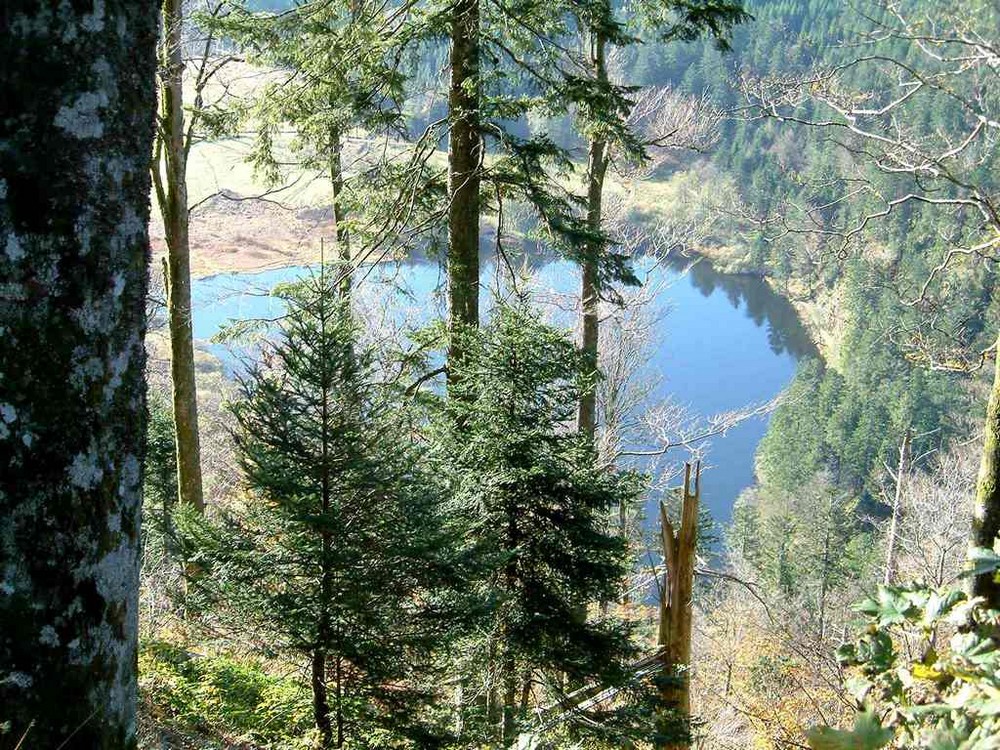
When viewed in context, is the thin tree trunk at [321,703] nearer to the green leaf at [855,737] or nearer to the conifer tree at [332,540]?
the conifer tree at [332,540]

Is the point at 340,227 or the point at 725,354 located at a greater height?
the point at 725,354

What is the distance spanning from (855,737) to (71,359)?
1.40 meters

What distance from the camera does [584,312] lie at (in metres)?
10.3

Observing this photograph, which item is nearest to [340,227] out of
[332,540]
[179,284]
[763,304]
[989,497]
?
[179,284]

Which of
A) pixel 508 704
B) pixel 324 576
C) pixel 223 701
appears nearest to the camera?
pixel 324 576

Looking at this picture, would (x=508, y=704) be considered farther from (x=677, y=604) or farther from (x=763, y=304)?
(x=763, y=304)

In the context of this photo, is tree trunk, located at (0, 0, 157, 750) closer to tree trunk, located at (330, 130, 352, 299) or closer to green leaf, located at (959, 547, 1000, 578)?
green leaf, located at (959, 547, 1000, 578)

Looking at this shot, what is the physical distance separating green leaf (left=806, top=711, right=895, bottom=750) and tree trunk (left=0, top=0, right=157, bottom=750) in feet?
4.11

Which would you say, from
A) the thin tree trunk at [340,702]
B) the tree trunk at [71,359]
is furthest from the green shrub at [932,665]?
the thin tree trunk at [340,702]

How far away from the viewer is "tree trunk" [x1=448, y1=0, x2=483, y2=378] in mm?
6477

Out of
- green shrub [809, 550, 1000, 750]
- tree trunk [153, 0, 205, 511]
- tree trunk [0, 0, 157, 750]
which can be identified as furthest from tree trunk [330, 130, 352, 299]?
green shrub [809, 550, 1000, 750]

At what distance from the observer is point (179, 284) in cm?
828

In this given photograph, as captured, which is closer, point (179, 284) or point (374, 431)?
point (374, 431)

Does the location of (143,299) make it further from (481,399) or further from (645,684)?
(645,684)
